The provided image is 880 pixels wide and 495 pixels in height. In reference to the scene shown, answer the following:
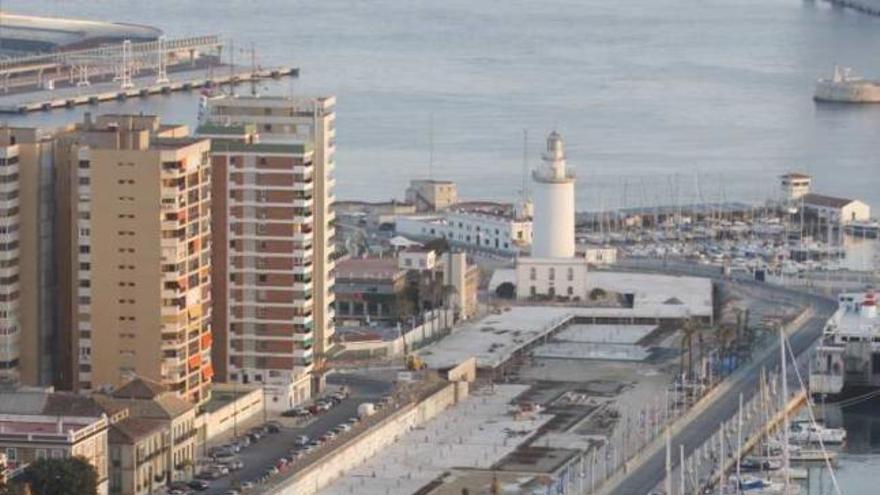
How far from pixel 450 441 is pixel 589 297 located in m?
5.57

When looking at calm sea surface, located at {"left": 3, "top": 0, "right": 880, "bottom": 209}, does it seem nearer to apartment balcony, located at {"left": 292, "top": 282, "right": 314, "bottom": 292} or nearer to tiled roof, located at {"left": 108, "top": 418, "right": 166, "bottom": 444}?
apartment balcony, located at {"left": 292, "top": 282, "right": 314, "bottom": 292}

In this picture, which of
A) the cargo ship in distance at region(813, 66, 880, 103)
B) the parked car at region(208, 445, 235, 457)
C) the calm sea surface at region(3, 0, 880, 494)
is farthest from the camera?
Answer: the cargo ship in distance at region(813, 66, 880, 103)

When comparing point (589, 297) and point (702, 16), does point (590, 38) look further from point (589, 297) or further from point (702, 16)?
point (589, 297)

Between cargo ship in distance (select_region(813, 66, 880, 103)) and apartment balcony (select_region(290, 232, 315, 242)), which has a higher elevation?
apartment balcony (select_region(290, 232, 315, 242))

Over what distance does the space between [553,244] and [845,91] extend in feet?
53.5

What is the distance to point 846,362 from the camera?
76.9 ft

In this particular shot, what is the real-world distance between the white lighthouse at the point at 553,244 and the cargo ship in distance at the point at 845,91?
52.3 feet

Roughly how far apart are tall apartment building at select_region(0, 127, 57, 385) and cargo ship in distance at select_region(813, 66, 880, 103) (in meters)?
22.4

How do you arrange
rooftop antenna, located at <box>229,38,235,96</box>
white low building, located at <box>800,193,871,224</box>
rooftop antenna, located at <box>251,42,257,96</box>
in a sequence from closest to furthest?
1. white low building, located at <box>800,193,871,224</box>
2. rooftop antenna, located at <box>229,38,235,96</box>
3. rooftop antenna, located at <box>251,42,257,96</box>

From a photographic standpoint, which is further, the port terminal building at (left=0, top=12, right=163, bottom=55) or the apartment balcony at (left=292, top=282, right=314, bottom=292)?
the port terminal building at (left=0, top=12, right=163, bottom=55)

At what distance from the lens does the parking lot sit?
2005 cm

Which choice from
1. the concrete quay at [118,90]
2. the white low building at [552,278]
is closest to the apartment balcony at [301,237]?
the white low building at [552,278]

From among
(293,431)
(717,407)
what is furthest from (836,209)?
(293,431)

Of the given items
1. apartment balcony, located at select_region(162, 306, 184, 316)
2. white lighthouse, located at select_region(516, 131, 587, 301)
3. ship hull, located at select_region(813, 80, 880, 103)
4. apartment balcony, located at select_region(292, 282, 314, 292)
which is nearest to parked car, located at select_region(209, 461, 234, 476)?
apartment balcony, located at select_region(162, 306, 184, 316)
